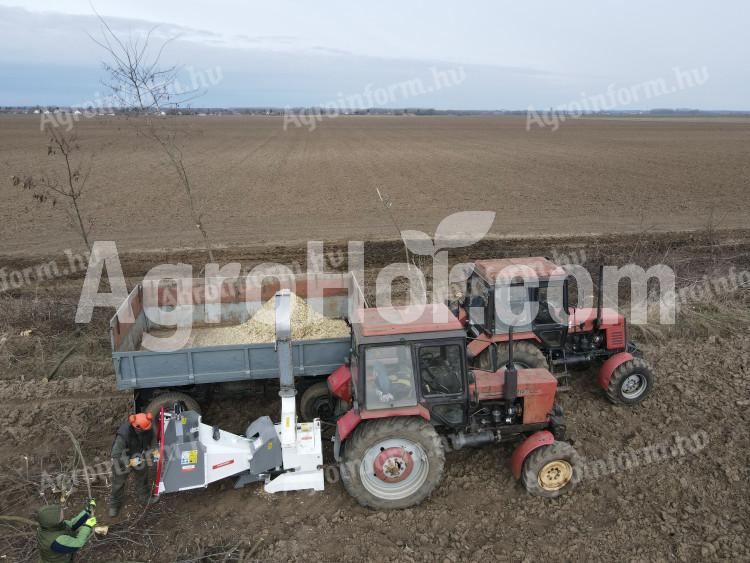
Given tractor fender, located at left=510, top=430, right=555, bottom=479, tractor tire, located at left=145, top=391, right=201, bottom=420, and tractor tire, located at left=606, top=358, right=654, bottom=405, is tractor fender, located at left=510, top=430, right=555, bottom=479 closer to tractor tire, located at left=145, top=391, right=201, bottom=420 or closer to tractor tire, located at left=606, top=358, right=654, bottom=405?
tractor tire, located at left=606, top=358, right=654, bottom=405

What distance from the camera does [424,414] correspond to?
18.2 ft

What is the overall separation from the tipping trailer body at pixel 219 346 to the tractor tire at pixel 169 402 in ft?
0.43

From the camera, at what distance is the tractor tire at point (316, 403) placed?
7.15 meters

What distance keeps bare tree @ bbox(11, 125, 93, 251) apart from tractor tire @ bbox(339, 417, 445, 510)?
7.98 meters

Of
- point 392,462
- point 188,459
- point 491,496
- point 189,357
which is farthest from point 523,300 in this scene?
point 188,459

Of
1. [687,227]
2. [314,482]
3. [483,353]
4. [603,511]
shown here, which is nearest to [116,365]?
[314,482]

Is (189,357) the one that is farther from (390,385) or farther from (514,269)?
(514,269)

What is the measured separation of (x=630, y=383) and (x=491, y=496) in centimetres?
287

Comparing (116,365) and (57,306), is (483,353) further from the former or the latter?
(57,306)

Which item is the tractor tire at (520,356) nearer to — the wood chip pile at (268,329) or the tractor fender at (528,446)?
the tractor fender at (528,446)

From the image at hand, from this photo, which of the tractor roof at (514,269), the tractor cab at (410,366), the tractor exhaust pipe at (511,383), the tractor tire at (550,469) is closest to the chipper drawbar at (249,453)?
the tractor cab at (410,366)

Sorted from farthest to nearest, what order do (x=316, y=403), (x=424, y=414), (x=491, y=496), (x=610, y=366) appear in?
1. (x=610, y=366)
2. (x=316, y=403)
3. (x=491, y=496)
4. (x=424, y=414)

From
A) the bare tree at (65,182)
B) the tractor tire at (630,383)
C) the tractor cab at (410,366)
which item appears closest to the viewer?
the tractor cab at (410,366)

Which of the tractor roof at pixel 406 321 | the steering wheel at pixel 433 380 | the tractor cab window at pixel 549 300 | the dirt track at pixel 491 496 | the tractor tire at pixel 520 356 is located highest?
the tractor roof at pixel 406 321
